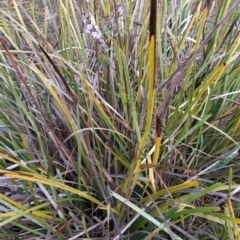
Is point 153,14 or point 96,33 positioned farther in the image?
point 96,33

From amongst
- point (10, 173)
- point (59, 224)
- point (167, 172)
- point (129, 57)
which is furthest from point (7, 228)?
point (129, 57)

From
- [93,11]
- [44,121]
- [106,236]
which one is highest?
[93,11]

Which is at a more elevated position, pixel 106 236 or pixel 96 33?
pixel 96 33

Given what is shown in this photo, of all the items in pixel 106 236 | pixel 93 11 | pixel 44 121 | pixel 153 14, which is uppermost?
pixel 153 14

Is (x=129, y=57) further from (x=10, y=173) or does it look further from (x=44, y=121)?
(x=10, y=173)

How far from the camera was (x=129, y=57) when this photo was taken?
92 cm

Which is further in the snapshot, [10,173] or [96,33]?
[96,33]

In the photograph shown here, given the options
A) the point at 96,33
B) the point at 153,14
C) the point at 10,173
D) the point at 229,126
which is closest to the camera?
the point at 153,14

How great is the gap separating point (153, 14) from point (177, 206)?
1.14 ft

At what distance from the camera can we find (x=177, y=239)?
671 millimetres

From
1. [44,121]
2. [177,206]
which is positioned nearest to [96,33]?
[44,121]

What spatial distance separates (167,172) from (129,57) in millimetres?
311

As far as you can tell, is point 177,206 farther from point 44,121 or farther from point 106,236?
point 44,121

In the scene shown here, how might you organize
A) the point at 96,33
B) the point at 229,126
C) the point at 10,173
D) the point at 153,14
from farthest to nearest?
the point at 229,126
the point at 96,33
the point at 10,173
the point at 153,14
